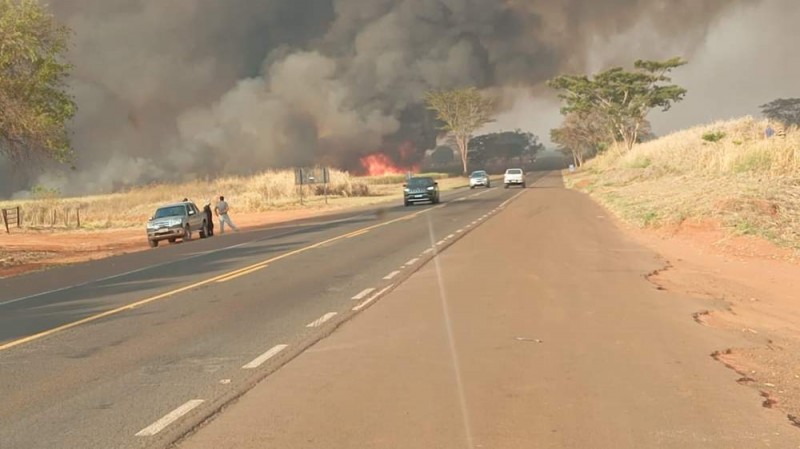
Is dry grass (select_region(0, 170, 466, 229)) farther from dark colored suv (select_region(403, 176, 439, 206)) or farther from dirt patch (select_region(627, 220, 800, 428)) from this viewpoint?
dirt patch (select_region(627, 220, 800, 428))

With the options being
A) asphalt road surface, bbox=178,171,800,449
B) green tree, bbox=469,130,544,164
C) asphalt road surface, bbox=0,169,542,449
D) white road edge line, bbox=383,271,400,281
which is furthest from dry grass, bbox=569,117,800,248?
green tree, bbox=469,130,544,164

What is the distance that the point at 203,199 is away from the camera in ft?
208

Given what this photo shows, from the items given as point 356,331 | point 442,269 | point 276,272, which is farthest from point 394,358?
point 276,272

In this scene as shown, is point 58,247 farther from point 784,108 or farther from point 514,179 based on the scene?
point 784,108

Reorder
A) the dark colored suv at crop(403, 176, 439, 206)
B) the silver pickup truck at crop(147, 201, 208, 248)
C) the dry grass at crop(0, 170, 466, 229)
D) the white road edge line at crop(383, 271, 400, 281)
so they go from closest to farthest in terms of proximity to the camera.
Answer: the white road edge line at crop(383, 271, 400, 281), the silver pickup truck at crop(147, 201, 208, 248), the dark colored suv at crop(403, 176, 439, 206), the dry grass at crop(0, 170, 466, 229)

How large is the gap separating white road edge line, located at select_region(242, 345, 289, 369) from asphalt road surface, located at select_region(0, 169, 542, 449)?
0.07 feet

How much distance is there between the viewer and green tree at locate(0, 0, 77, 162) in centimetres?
2383

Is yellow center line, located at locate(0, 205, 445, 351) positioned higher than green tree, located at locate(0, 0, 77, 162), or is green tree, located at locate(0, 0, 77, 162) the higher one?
green tree, located at locate(0, 0, 77, 162)

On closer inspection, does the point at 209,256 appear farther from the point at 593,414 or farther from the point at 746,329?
the point at 593,414

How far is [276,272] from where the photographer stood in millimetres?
15367

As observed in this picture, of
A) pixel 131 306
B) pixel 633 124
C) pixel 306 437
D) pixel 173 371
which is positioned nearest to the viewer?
pixel 306 437

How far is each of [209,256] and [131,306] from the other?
8.78 metres

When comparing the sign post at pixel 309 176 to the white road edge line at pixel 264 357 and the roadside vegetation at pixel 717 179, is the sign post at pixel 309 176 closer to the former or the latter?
the roadside vegetation at pixel 717 179

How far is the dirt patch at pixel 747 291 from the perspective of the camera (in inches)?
263
